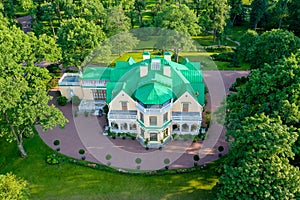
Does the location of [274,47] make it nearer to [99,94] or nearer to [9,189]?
[99,94]

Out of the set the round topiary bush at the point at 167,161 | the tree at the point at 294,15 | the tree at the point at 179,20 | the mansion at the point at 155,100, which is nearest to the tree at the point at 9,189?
the mansion at the point at 155,100

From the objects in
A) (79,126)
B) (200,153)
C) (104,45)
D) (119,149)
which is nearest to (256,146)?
(200,153)

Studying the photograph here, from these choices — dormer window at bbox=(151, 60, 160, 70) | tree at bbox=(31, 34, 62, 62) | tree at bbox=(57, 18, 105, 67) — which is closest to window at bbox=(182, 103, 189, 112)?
dormer window at bbox=(151, 60, 160, 70)

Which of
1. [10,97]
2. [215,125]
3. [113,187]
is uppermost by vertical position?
[10,97]

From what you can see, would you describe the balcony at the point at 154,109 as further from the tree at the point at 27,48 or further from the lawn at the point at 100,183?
the tree at the point at 27,48

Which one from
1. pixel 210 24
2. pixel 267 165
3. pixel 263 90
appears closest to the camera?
pixel 267 165

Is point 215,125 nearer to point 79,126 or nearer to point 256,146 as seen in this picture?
point 256,146
